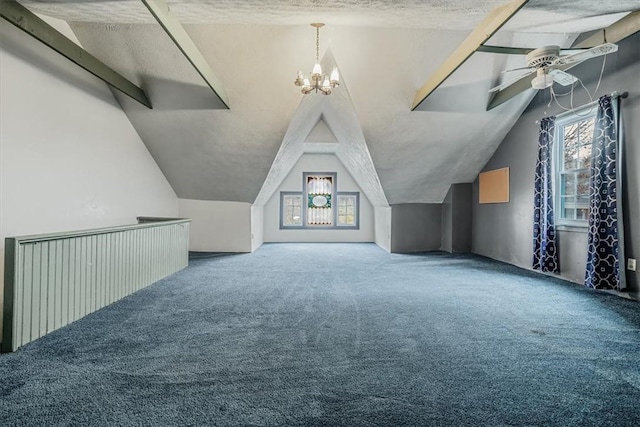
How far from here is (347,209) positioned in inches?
367

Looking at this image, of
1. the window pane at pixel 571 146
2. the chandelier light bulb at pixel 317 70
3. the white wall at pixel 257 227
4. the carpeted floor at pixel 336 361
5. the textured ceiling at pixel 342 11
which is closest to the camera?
the carpeted floor at pixel 336 361

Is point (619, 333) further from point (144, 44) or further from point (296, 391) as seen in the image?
point (144, 44)

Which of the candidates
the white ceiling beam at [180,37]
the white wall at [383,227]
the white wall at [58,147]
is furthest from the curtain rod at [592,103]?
the white wall at [58,147]

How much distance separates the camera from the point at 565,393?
1.79 meters

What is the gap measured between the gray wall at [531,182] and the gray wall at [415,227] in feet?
2.69

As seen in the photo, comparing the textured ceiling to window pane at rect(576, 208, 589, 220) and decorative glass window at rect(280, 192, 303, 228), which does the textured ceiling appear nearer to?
window pane at rect(576, 208, 589, 220)

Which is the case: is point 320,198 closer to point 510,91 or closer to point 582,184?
point 510,91

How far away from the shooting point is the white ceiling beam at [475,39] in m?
2.72

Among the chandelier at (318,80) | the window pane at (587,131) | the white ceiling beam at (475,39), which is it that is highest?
the white ceiling beam at (475,39)

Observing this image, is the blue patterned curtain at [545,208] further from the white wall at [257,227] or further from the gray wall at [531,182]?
the white wall at [257,227]

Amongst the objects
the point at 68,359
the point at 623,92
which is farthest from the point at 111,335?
the point at 623,92

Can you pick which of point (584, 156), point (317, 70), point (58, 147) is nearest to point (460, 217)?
point (584, 156)

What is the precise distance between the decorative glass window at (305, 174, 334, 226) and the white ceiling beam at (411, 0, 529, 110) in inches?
194

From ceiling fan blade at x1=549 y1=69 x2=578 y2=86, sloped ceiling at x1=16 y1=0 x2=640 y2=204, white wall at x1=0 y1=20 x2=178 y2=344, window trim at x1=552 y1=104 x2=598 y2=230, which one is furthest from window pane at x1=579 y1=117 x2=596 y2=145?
white wall at x1=0 y1=20 x2=178 y2=344
